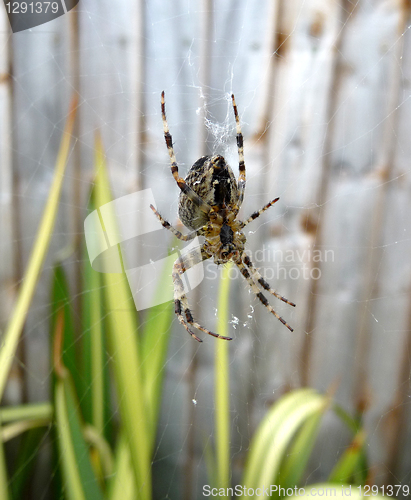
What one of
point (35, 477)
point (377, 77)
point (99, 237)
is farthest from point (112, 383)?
point (377, 77)

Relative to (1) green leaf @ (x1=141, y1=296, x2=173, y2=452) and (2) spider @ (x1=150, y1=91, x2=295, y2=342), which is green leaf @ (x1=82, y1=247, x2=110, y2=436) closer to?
(1) green leaf @ (x1=141, y1=296, x2=173, y2=452)

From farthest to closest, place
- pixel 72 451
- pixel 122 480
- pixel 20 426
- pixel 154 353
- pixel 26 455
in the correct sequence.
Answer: pixel 26 455 < pixel 20 426 < pixel 154 353 < pixel 122 480 < pixel 72 451

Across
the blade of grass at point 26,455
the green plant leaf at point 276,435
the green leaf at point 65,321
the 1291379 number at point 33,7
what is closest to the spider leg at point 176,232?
the green leaf at point 65,321

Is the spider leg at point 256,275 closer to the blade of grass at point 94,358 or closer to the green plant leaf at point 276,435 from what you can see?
the green plant leaf at point 276,435

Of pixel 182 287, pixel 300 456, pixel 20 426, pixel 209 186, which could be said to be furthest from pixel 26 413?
pixel 209 186

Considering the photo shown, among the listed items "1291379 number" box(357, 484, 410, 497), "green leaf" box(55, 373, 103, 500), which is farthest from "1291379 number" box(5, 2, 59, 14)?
"1291379 number" box(357, 484, 410, 497)

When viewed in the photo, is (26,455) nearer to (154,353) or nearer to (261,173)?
(154,353)
